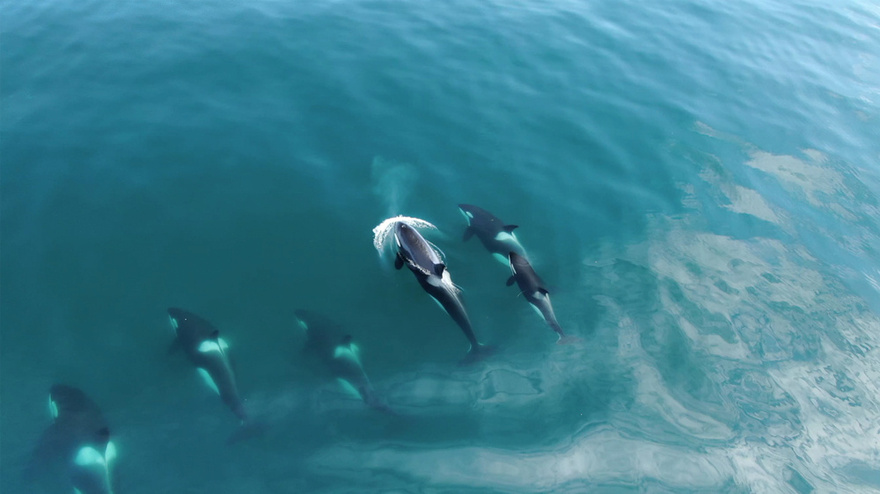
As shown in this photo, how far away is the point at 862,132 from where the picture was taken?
75.5 feet

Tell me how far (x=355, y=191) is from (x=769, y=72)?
74.2 ft

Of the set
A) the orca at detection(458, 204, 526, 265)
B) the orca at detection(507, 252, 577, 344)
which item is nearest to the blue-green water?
the orca at detection(507, 252, 577, 344)

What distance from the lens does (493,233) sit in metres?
16.5

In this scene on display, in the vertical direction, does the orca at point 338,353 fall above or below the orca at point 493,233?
below

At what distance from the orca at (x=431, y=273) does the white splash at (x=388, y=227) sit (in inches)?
36.1

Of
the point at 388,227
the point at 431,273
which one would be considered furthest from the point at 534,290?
the point at 388,227

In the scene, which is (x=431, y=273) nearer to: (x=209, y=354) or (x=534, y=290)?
(x=534, y=290)

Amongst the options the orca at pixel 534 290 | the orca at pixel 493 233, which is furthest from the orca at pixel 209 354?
the orca at pixel 534 290

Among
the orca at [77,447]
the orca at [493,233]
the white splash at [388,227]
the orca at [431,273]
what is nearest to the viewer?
the orca at [77,447]

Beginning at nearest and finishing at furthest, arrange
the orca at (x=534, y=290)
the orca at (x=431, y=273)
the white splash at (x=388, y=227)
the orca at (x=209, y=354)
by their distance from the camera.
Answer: the orca at (x=209, y=354) < the orca at (x=431, y=273) < the orca at (x=534, y=290) < the white splash at (x=388, y=227)

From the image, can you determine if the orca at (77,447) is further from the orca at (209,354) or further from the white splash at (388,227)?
the white splash at (388,227)

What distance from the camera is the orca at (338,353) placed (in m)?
13.3

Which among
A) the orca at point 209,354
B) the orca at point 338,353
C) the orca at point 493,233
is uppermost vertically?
the orca at point 493,233

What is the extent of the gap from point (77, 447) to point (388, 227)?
9.86 meters
